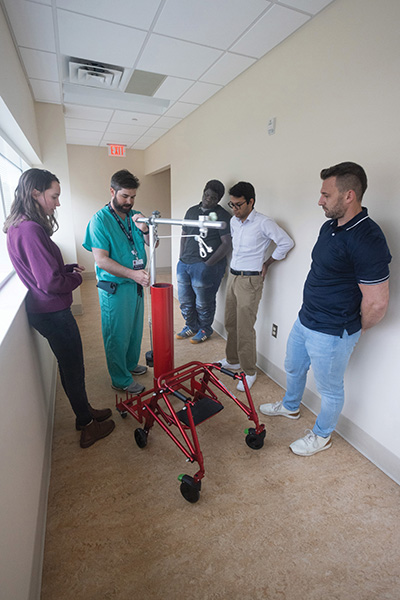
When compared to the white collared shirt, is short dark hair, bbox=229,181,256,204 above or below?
above

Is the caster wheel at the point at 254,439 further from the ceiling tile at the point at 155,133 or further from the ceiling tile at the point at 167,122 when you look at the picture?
the ceiling tile at the point at 155,133

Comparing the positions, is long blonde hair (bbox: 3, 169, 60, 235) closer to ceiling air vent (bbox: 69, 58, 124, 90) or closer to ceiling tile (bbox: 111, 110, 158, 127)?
ceiling air vent (bbox: 69, 58, 124, 90)

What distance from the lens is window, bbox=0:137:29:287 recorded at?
1.94 metres

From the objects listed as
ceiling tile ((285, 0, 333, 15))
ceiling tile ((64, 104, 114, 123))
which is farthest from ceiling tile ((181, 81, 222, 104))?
ceiling tile ((285, 0, 333, 15))

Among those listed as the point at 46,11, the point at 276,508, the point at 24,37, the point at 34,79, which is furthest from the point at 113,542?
the point at 34,79

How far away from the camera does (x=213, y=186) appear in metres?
2.90

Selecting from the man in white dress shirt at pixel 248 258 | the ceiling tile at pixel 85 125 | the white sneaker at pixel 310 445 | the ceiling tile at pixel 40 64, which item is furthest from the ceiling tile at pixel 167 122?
the white sneaker at pixel 310 445

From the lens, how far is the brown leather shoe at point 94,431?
74.1 inches

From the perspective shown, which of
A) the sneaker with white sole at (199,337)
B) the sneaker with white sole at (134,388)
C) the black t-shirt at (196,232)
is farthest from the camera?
the sneaker with white sole at (199,337)

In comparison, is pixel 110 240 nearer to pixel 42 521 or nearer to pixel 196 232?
pixel 196 232

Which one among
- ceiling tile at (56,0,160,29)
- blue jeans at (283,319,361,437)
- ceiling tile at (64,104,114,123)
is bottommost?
blue jeans at (283,319,361,437)

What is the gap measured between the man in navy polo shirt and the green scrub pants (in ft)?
3.91

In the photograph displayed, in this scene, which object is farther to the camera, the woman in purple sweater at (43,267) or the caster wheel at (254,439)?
the caster wheel at (254,439)

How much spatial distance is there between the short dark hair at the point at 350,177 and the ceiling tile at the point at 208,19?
1.20m
